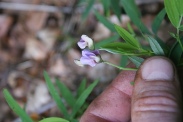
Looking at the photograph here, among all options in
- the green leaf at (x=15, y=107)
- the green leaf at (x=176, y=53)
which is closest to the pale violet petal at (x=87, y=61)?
the green leaf at (x=176, y=53)

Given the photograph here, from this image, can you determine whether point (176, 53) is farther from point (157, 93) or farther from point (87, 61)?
point (87, 61)

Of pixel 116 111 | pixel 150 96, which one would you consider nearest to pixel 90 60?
pixel 150 96

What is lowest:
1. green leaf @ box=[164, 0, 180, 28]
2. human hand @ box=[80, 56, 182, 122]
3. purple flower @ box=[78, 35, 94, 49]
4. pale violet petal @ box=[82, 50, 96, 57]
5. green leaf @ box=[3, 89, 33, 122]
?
green leaf @ box=[3, 89, 33, 122]

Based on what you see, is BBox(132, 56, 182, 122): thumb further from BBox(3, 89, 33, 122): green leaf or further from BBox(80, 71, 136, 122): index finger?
BBox(3, 89, 33, 122): green leaf

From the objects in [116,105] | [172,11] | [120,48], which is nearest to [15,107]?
[116,105]

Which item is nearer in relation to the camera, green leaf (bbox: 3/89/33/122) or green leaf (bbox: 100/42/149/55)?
green leaf (bbox: 100/42/149/55)

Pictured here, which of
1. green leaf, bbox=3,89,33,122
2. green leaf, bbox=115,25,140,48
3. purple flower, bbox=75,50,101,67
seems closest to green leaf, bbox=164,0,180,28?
green leaf, bbox=115,25,140,48
